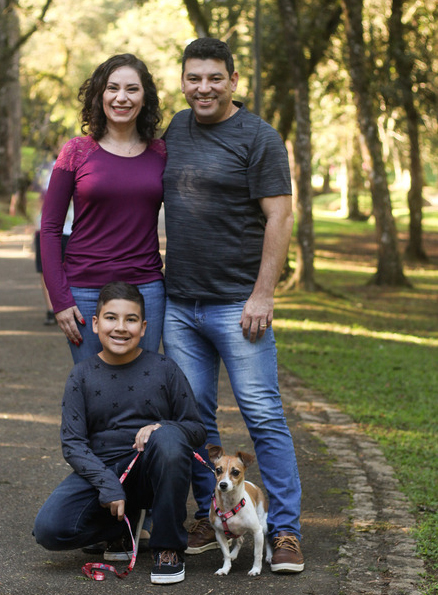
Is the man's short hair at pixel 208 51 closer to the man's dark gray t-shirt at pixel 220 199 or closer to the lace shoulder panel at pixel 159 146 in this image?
the man's dark gray t-shirt at pixel 220 199

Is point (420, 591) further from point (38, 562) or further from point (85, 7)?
point (85, 7)

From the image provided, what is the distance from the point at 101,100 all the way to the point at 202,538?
87.3 inches

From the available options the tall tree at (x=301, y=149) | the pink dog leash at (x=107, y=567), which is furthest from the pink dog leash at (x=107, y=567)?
the tall tree at (x=301, y=149)

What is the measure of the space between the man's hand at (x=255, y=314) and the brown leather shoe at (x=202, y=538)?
102 cm

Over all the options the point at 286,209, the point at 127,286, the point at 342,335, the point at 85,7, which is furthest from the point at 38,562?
the point at 85,7

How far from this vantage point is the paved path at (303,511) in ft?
13.6

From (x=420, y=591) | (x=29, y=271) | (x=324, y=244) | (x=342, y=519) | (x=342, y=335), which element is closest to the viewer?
(x=420, y=591)

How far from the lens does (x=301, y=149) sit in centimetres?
1569

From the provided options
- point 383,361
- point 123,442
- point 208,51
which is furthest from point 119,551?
point 383,361

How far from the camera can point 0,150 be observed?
33781 mm

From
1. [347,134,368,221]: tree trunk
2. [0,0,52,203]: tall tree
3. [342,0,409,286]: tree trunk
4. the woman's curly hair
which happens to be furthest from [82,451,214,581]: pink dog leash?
[347,134,368,221]: tree trunk

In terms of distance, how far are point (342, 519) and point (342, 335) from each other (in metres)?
7.26

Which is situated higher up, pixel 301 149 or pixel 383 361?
pixel 301 149

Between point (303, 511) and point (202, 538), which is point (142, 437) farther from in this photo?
point (303, 511)
